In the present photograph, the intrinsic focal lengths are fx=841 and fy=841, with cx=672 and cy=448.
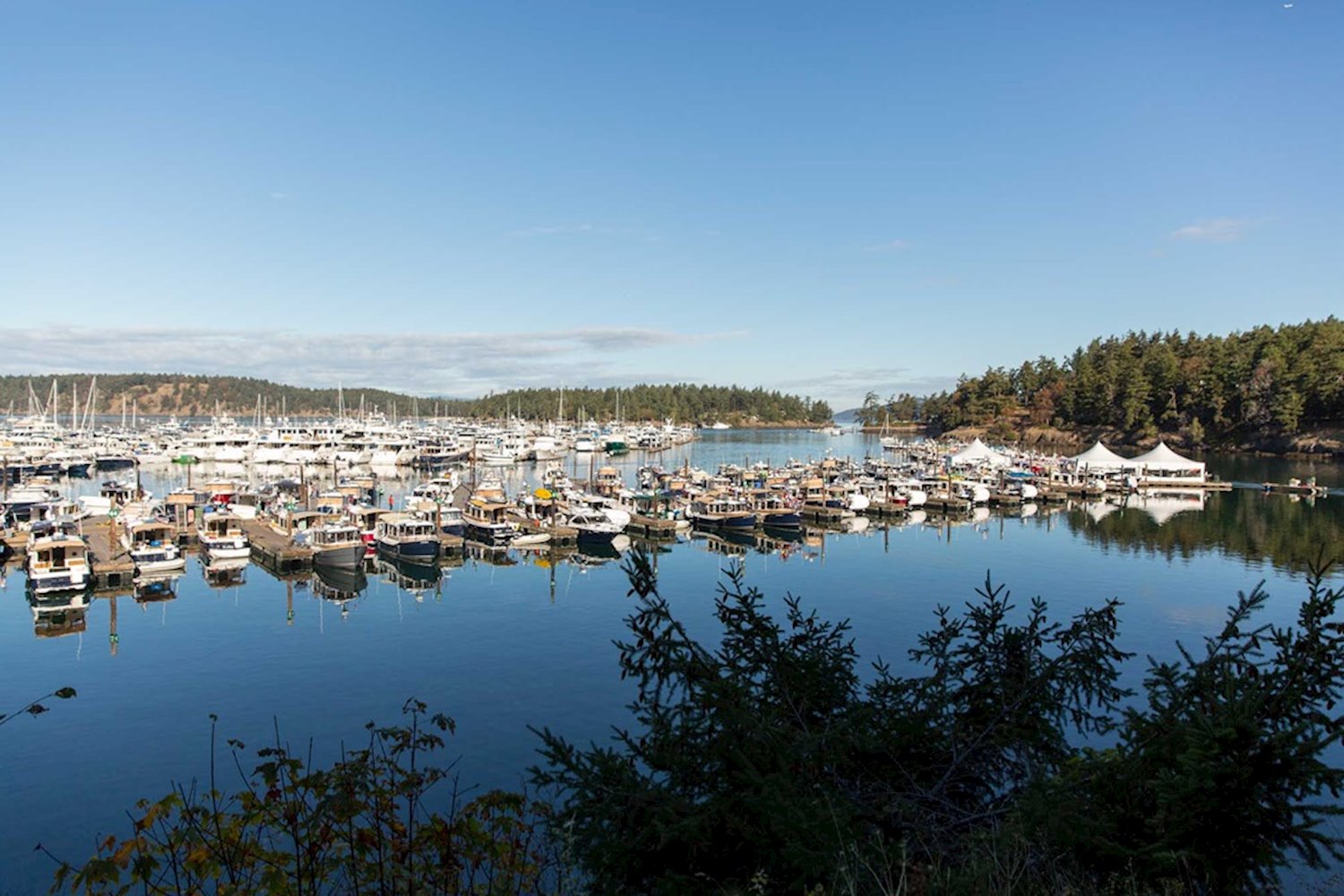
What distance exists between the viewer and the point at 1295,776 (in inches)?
246

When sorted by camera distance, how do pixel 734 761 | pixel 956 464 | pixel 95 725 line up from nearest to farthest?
pixel 734 761 → pixel 95 725 → pixel 956 464

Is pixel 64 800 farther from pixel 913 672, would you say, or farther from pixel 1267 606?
pixel 1267 606

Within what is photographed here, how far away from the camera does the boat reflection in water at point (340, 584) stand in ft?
117

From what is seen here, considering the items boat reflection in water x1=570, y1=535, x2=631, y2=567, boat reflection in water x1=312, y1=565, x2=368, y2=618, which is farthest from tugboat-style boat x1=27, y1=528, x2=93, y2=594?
boat reflection in water x1=570, y1=535, x2=631, y2=567

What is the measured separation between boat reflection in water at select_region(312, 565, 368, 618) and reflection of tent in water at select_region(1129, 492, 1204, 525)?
174 feet

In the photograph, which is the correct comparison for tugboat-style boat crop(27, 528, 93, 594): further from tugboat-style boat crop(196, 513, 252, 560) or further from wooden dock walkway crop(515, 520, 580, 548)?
wooden dock walkway crop(515, 520, 580, 548)

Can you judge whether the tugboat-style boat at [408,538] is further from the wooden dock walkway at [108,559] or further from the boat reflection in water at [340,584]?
the wooden dock walkway at [108,559]

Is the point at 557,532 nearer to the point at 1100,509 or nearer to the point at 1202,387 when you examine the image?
the point at 1100,509

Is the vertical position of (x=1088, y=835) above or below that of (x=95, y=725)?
above

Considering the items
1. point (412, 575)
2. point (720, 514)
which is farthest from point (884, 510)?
point (412, 575)

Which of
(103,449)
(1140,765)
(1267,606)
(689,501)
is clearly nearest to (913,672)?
(1140,765)

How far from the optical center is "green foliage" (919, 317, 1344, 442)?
344 feet

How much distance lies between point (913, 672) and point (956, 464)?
72.8 m

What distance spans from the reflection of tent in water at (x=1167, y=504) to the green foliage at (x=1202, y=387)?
42130 millimetres
